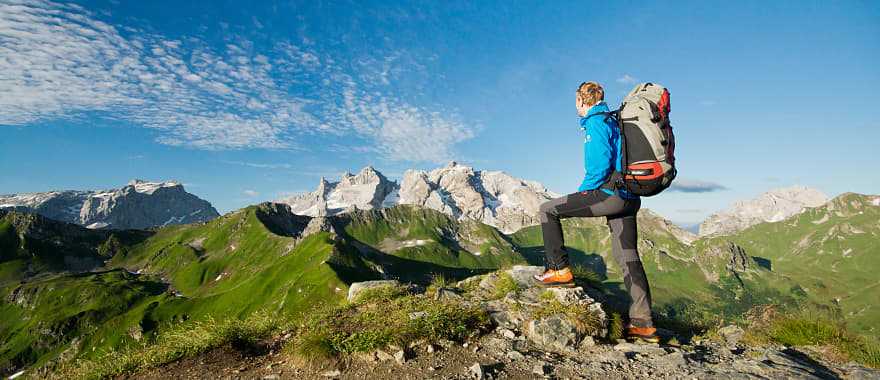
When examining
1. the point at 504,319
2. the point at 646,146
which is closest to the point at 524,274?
the point at 504,319

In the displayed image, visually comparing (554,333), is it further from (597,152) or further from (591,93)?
(591,93)

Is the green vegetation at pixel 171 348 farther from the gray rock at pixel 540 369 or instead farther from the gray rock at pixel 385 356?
the gray rock at pixel 540 369

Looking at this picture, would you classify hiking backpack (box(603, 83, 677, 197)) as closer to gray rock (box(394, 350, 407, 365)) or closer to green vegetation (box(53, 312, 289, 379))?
gray rock (box(394, 350, 407, 365))

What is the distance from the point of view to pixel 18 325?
18475 centimetres

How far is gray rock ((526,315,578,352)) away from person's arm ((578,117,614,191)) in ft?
10.5

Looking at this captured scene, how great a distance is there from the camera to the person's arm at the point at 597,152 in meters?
8.41

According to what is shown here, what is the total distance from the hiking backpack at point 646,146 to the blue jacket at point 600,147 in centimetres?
14

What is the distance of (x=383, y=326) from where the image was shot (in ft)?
29.8

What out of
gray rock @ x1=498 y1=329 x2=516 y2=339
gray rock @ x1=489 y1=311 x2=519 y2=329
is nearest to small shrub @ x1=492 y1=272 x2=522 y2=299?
gray rock @ x1=489 y1=311 x2=519 y2=329

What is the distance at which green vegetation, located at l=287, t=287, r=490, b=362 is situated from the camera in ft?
27.0

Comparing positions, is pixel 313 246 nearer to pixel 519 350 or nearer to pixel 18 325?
pixel 18 325

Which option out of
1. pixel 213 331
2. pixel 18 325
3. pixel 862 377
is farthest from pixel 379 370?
pixel 18 325

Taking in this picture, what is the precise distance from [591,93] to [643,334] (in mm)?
5707

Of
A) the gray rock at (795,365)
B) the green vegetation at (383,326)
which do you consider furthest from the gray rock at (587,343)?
the gray rock at (795,365)
